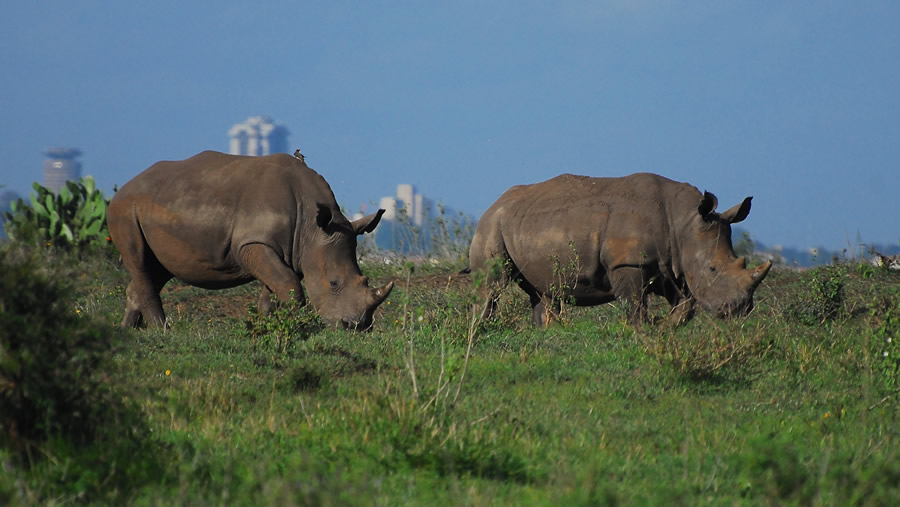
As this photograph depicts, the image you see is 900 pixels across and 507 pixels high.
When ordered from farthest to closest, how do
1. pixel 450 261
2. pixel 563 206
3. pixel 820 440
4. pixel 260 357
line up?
1. pixel 450 261
2. pixel 563 206
3. pixel 260 357
4. pixel 820 440

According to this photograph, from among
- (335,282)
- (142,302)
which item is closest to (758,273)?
(335,282)

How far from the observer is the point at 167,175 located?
1179 centimetres

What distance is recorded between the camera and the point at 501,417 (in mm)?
→ 6273

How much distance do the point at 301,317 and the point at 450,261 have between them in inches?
365

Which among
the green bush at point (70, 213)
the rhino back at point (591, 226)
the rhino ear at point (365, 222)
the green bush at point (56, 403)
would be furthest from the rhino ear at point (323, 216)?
the green bush at point (70, 213)

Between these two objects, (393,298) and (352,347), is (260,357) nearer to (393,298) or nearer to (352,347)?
(352,347)

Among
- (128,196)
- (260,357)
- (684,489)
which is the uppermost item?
(128,196)

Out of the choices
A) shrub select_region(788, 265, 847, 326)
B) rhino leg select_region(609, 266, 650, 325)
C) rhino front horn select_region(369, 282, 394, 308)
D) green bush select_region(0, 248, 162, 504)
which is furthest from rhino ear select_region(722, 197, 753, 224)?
green bush select_region(0, 248, 162, 504)

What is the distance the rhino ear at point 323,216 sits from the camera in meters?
11.1

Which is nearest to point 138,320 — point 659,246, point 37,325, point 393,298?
point 393,298

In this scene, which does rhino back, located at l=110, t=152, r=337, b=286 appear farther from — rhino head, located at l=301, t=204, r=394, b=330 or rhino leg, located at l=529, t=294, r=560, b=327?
rhino leg, located at l=529, t=294, r=560, b=327

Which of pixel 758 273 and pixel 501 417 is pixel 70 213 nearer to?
pixel 758 273

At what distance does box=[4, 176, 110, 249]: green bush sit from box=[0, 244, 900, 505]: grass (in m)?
9.30

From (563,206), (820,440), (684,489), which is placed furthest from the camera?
(563,206)
